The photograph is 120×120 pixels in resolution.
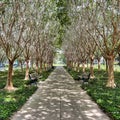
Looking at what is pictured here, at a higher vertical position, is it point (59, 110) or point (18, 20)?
point (18, 20)

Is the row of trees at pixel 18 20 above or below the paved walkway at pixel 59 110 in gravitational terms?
above

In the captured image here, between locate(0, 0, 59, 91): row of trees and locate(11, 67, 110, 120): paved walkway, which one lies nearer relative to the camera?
locate(11, 67, 110, 120): paved walkway

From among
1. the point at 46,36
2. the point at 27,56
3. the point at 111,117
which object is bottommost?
the point at 111,117

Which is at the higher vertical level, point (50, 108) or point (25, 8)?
point (25, 8)

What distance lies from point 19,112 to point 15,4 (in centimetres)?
849

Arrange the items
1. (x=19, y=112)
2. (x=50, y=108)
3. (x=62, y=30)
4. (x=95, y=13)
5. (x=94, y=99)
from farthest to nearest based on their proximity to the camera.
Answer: (x=62, y=30) < (x=95, y=13) < (x=94, y=99) < (x=50, y=108) < (x=19, y=112)

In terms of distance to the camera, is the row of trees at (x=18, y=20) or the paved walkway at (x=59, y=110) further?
the row of trees at (x=18, y=20)

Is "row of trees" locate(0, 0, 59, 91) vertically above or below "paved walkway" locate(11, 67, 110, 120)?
above

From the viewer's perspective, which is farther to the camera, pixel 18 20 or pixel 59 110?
pixel 18 20

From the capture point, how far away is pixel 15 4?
16719 millimetres

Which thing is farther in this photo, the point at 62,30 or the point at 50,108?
the point at 62,30

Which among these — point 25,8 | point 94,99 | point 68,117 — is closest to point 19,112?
point 68,117

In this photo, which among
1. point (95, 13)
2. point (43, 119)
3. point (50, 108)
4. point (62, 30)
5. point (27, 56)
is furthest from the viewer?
point (62, 30)

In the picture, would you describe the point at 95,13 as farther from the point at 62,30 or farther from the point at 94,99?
the point at 62,30
